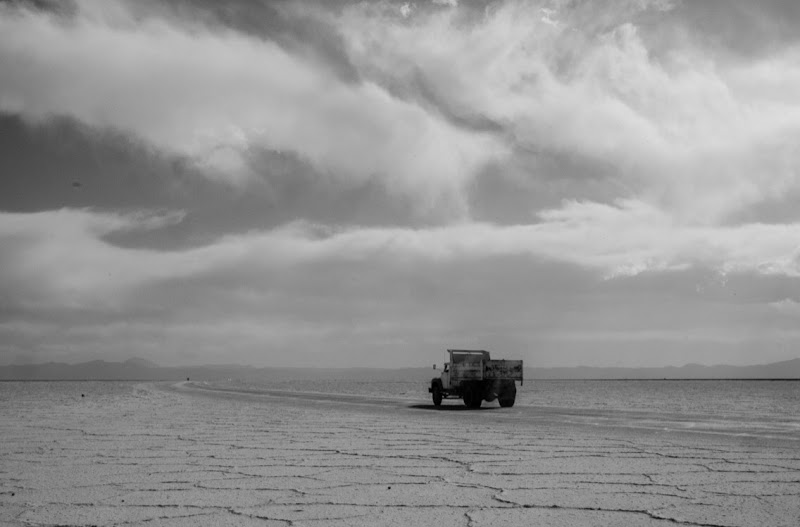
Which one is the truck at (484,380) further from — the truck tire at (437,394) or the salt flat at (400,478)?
the salt flat at (400,478)

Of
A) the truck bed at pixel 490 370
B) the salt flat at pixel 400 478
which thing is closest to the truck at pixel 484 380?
the truck bed at pixel 490 370

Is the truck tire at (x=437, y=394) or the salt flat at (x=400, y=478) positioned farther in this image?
the truck tire at (x=437, y=394)

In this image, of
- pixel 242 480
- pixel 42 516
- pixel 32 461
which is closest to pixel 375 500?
pixel 242 480

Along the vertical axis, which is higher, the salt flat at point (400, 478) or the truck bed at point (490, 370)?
the truck bed at point (490, 370)

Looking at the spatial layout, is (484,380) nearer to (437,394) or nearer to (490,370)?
(490,370)

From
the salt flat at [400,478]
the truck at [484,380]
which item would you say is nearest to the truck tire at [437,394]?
the truck at [484,380]

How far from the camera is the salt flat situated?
26.5 ft

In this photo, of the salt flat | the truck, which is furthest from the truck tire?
the salt flat

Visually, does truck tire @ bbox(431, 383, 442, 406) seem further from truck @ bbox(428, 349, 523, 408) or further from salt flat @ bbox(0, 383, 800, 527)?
salt flat @ bbox(0, 383, 800, 527)

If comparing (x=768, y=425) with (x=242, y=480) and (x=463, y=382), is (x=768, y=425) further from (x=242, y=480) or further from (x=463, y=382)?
(x=242, y=480)

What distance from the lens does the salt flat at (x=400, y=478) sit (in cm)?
806

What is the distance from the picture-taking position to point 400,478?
1076 cm

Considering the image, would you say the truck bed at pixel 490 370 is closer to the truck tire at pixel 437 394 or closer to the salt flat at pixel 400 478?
the truck tire at pixel 437 394

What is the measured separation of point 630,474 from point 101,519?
725cm
